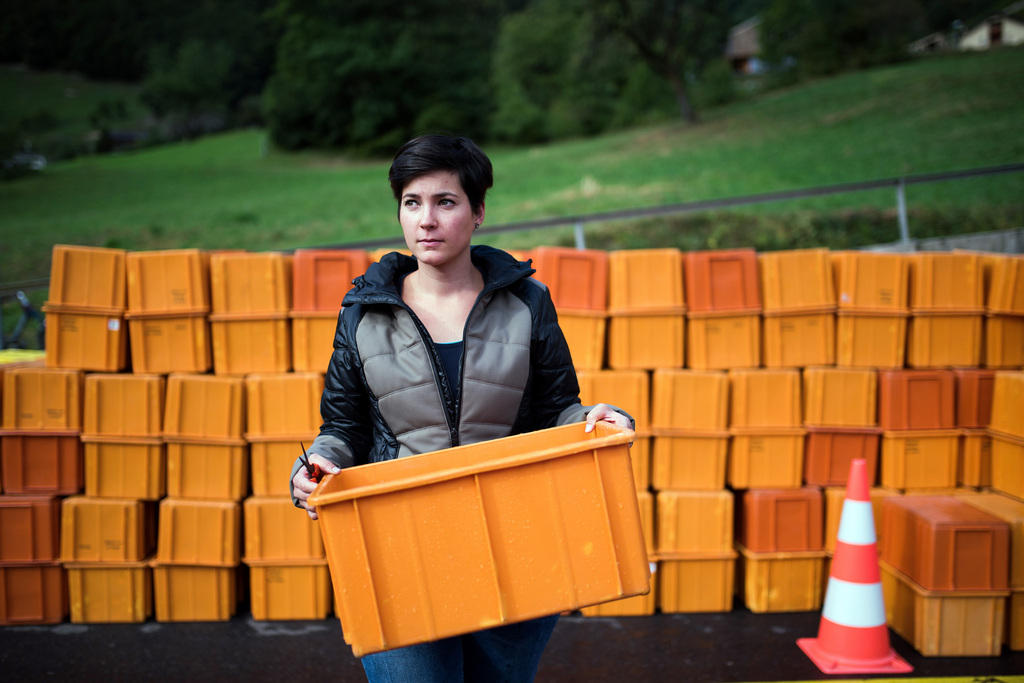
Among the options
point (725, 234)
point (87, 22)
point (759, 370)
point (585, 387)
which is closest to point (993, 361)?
point (759, 370)

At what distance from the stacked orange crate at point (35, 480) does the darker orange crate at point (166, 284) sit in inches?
25.3

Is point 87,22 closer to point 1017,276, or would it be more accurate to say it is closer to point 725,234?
point 725,234

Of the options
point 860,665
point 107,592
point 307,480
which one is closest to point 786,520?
point 860,665

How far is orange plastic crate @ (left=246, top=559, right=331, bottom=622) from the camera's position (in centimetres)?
534

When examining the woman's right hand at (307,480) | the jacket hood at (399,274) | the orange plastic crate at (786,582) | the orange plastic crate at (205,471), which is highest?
the jacket hood at (399,274)

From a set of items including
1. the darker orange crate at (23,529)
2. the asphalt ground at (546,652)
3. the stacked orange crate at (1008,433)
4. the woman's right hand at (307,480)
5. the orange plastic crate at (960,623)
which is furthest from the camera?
the darker orange crate at (23,529)

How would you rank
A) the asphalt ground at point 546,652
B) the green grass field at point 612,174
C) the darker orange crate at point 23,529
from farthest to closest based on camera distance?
the green grass field at point 612,174 < the darker orange crate at point 23,529 < the asphalt ground at point 546,652

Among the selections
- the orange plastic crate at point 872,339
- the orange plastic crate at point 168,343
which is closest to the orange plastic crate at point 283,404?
the orange plastic crate at point 168,343

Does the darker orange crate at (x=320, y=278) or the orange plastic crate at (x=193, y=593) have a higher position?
the darker orange crate at (x=320, y=278)

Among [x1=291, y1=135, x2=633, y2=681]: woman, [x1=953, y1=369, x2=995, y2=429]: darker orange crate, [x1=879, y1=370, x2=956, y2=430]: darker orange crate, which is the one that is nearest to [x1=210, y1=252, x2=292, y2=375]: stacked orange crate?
[x1=291, y1=135, x2=633, y2=681]: woman

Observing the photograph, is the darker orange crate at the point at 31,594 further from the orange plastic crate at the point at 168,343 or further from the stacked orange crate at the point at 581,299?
the stacked orange crate at the point at 581,299

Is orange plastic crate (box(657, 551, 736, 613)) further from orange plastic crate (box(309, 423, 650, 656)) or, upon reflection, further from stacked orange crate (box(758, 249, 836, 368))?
orange plastic crate (box(309, 423, 650, 656))

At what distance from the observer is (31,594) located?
5324mm

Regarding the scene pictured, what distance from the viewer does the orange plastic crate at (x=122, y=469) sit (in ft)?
17.5
